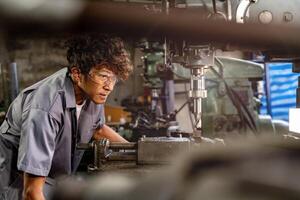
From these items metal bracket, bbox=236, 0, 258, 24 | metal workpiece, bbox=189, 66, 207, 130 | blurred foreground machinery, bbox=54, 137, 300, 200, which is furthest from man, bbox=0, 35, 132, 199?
blurred foreground machinery, bbox=54, 137, 300, 200

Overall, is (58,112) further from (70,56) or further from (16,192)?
(16,192)

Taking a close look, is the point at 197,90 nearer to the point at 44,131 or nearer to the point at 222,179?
the point at 44,131

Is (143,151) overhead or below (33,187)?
overhead

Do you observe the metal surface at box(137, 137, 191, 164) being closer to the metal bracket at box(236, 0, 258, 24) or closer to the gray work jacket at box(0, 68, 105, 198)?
the gray work jacket at box(0, 68, 105, 198)

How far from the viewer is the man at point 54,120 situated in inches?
51.9

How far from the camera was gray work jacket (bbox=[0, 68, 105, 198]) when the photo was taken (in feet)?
4.32

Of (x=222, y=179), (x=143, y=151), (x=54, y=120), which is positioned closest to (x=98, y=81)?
(x=54, y=120)

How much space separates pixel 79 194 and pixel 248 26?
0.20 metres

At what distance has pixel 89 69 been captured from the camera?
145 cm

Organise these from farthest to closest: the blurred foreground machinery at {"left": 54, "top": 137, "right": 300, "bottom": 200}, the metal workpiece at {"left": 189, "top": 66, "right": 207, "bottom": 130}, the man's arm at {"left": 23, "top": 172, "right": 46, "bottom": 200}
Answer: the metal workpiece at {"left": 189, "top": 66, "right": 207, "bottom": 130}, the man's arm at {"left": 23, "top": 172, "right": 46, "bottom": 200}, the blurred foreground machinery at {"left": 54, "top": 137, "right": 300, "bottom": 200}

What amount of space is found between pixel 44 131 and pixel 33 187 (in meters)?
0.19

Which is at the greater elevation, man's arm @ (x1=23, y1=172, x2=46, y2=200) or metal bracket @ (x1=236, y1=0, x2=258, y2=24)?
metal bracket @ (x1=236, y1=0, x2=258, y2=24)

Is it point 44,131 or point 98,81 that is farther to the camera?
point 98,81

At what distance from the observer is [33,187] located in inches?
51.4
